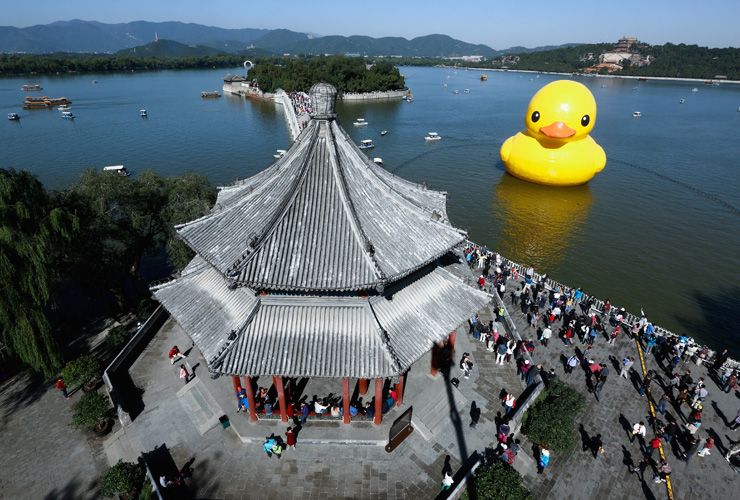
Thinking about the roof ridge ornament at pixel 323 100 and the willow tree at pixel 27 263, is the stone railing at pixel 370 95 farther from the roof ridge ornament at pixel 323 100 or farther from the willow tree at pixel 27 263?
the willow tree at pixel 27 263

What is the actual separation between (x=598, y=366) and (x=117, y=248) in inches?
1424

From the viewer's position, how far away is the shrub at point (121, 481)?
1822 cm

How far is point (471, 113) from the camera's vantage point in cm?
13838

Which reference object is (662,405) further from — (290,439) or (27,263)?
(27,263)

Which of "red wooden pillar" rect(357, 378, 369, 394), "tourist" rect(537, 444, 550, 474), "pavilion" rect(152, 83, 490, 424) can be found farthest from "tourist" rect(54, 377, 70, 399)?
"tourist" rect(537, 444, 550, 474)

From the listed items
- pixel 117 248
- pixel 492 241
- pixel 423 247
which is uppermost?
pixel 423 247

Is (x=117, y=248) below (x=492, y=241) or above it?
above

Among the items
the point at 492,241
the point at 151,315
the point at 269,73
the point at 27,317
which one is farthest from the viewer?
the point at 269,73

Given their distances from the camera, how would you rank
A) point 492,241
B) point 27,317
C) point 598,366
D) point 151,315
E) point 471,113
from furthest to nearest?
point 471,113 < point 492,241 < point 151,315 < point 598,366 < point 27,317

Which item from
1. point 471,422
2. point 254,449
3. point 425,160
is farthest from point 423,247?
point 425,160

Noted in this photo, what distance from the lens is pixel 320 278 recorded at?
58.6 ft

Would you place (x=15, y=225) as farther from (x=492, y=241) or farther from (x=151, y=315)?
(x=492, y=241)

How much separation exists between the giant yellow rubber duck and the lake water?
437cm

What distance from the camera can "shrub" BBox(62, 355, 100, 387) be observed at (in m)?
24.0
